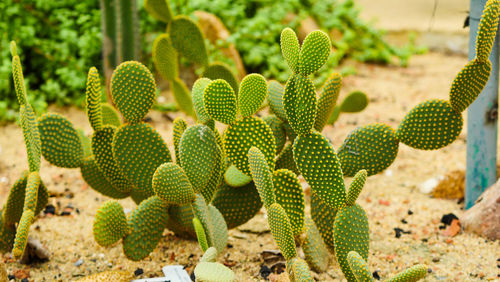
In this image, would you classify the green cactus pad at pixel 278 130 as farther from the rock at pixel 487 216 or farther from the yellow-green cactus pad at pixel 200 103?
the rock at pixel 487 216

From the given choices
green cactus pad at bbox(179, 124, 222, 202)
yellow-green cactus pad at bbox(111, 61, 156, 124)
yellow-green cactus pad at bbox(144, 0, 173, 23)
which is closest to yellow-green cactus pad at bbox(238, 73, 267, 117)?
green cactus pad at bbox(179, 124, 222, 202)

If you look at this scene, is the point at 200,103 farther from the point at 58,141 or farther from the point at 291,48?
the point at 58,141

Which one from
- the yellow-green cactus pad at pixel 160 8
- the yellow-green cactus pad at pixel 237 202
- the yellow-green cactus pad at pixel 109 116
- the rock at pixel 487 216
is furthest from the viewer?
the yellow-green cactus pad at pixel 160 8

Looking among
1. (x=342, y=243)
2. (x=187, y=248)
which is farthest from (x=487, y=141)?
(x=187, y=248)

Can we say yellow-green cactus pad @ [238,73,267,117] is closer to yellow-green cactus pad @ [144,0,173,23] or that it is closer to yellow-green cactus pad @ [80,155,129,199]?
yellow-green cactus pad @ [80,155,129,199]

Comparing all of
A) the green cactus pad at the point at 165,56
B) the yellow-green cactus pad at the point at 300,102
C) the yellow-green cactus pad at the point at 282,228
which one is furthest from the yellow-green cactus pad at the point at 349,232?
the green cactus pad at the point at 165,56

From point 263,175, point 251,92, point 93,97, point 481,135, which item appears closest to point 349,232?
point 263,175
